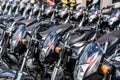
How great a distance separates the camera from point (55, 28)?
750 cm

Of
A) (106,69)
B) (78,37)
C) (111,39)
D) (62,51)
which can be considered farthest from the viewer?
(78,37)

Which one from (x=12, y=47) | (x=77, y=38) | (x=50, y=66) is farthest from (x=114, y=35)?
(x=12, y=47)

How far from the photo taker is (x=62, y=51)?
4258mm

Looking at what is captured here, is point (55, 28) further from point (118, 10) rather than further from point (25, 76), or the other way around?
point (25, 76)

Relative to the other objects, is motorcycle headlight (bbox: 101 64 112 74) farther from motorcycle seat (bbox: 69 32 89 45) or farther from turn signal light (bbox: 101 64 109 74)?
motorcycle seat (bbox: 69 32 89 45)

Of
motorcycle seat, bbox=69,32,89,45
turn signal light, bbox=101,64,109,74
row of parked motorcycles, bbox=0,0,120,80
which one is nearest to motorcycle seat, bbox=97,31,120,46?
row of parked motorcycles, bbox=0,0,120,80

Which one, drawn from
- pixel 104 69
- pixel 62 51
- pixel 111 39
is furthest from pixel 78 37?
pixel 104 69

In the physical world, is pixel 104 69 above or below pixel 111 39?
above

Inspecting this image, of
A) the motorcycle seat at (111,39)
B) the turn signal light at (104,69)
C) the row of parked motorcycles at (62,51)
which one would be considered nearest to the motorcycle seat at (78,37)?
the row of parked motorcycles at (62,51)

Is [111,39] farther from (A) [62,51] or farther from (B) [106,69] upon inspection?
(B) [106,69]

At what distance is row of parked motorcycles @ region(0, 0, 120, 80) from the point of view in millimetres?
3746

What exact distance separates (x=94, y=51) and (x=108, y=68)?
415 mm

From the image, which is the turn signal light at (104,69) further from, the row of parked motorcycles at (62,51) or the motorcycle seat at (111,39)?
the motorcycle seat at (111,39)

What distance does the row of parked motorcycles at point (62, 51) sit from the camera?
12.3 ft
